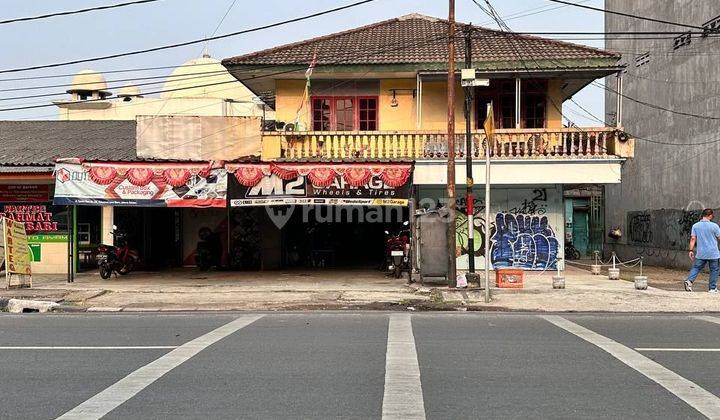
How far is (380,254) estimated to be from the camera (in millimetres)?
24500

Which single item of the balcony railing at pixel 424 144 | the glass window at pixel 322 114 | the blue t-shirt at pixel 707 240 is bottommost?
the blue t-shirt at pixel 707 240

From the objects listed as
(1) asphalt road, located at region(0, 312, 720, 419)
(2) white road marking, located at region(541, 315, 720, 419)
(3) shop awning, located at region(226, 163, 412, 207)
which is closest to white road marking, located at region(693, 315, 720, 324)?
(1) asphalt road, located at region(0, 312, 720, 419)

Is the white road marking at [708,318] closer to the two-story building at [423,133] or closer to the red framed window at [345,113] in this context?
the two-story building at [423,133]

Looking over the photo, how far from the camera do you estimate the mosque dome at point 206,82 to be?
35594 mm

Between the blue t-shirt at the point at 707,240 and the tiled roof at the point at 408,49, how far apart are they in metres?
6.49

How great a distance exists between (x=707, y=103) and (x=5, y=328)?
72.3 feet

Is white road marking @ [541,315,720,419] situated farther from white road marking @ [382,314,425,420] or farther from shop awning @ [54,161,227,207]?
shop awning @ [54,161,227,207]

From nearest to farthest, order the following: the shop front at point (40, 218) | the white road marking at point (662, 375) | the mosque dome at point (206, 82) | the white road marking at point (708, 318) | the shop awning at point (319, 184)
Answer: the white road marking at point (662, 375) < the white road marking at point (708, 318) < the shop awning at point (319, 184) < the shop front at point (40, 218) < the mosque dome at point (206, 82)

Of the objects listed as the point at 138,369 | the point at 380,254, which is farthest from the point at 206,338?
the point at 380,254

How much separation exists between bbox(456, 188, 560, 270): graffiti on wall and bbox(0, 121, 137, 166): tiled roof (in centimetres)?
1071

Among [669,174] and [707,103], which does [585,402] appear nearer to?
[707,103]

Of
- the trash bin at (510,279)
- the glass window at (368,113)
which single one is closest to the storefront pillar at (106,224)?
the glass window at (368,113)

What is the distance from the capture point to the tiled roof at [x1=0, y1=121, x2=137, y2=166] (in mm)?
21031

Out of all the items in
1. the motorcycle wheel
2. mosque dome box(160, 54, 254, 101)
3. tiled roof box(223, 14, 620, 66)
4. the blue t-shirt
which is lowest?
the motorcycle wheel
